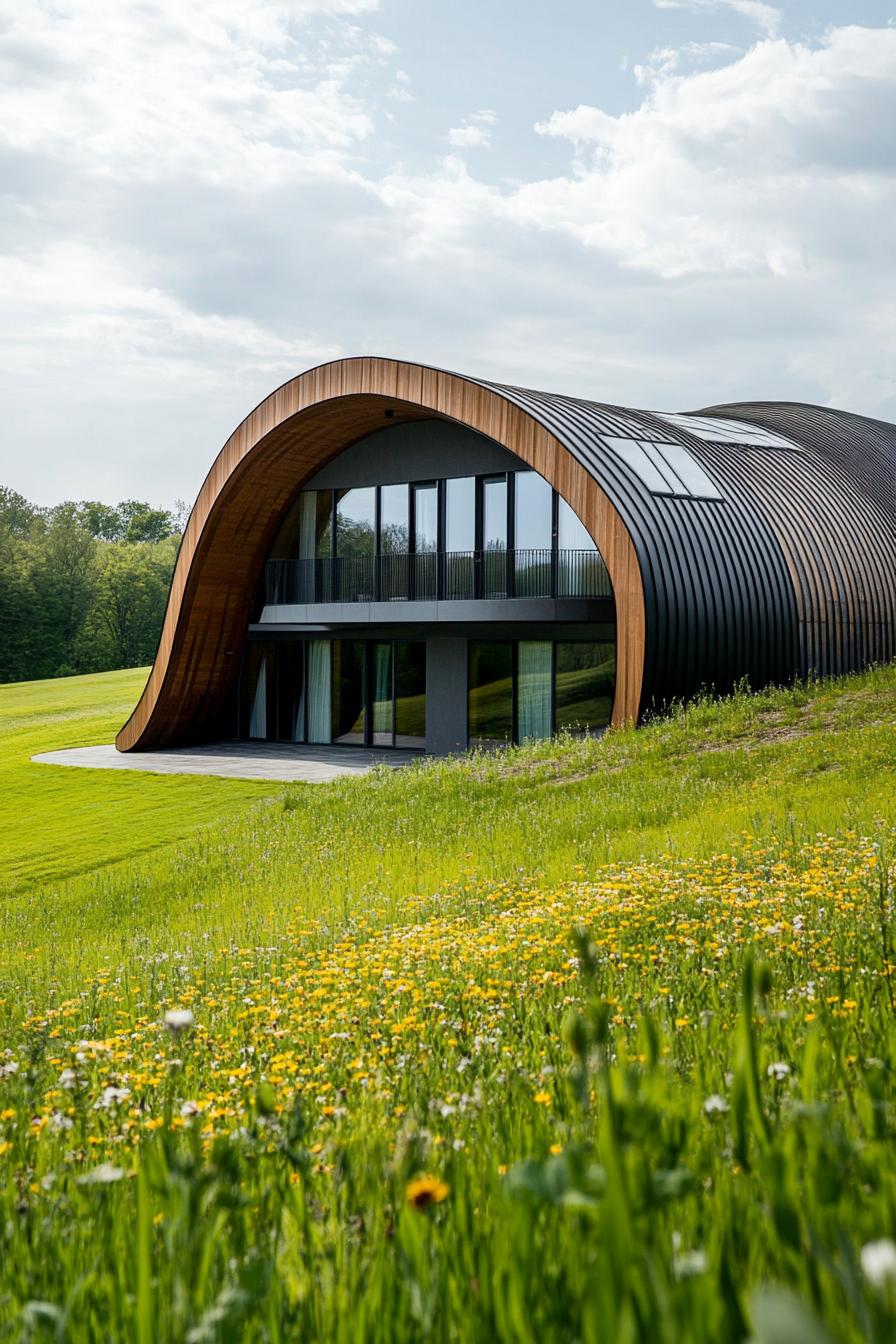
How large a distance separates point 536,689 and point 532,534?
10.7 feet

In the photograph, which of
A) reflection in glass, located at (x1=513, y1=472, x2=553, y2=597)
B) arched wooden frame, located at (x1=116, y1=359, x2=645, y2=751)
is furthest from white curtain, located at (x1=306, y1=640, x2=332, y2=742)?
reflection in glass, located at (x1=513, y1=472, x2=553, y2=597)

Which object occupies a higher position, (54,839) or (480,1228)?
(480,1228)

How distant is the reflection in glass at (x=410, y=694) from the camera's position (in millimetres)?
27703

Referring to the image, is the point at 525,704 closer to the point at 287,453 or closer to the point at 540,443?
the point at 540,443

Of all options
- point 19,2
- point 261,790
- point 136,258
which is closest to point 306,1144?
point 19,2

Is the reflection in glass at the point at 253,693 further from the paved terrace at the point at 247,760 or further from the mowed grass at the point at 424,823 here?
the mowed grass at the point at 424,823

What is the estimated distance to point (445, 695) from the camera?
2698cm

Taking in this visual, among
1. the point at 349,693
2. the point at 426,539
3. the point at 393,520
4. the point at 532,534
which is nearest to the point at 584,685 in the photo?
the point at 532,534

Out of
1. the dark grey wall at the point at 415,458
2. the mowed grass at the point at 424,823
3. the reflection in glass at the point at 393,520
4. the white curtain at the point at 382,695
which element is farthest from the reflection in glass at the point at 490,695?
the mowed grass at the point at 424,823

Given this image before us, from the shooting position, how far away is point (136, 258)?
32625 millimetres

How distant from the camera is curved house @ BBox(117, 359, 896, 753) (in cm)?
2091

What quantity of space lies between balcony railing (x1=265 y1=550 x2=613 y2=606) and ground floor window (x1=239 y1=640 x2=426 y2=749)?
139 centimetres

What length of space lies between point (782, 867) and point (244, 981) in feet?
12.5

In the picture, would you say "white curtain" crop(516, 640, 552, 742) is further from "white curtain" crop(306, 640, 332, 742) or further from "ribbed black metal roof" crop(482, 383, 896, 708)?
"white curtain" crop(306, 640, 332, 742)
